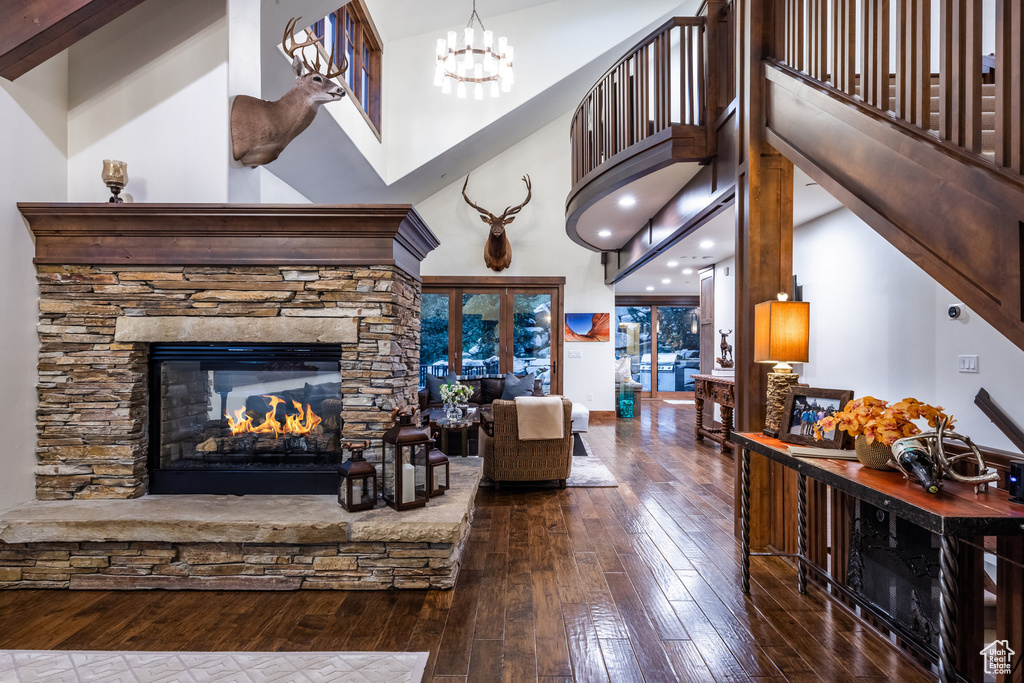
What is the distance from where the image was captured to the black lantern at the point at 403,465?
277cm

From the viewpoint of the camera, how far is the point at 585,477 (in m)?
4.88

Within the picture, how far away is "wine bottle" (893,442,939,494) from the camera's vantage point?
1674 mm

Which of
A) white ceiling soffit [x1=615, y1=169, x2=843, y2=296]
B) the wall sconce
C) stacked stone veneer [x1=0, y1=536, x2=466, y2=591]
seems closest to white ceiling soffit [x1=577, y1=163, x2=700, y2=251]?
white ceiling soffit [x1=615, y1=169, x2=843, y2=296]

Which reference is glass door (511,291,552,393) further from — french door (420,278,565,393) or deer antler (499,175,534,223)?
deer antler (499,175,534,223)

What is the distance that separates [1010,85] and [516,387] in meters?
5.99

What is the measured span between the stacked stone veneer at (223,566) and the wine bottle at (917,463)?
1949 mm

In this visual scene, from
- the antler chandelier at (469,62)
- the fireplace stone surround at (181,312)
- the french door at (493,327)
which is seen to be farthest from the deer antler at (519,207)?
the fireplace stone surround at (181,312)

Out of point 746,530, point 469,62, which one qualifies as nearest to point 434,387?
point 469,62

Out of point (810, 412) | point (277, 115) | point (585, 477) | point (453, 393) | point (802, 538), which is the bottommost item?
point (585, 477)

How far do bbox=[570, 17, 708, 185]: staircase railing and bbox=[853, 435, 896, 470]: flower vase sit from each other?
2.69m

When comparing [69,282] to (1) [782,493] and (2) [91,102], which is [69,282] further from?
(1) [782,493]

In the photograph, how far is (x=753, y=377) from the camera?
121 inches

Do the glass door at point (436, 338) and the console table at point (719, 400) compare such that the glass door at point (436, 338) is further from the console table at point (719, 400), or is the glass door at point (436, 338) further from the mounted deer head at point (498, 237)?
the console table at point (719, 400)

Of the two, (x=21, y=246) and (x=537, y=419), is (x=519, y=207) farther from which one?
(x=21, y=246)
